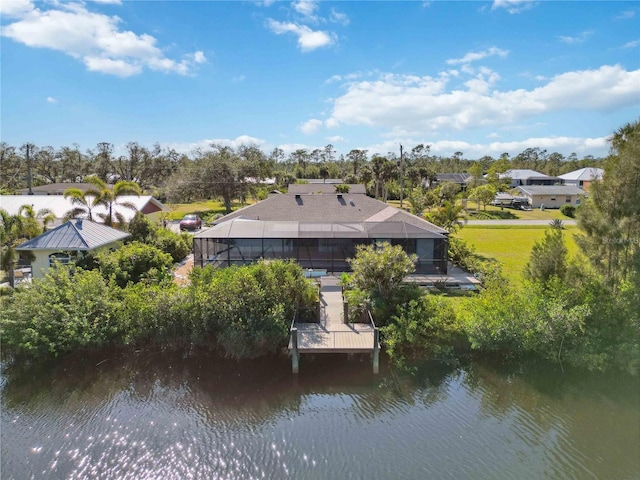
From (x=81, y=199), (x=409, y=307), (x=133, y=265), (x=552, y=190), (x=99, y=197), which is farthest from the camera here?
(x=552, y=190)

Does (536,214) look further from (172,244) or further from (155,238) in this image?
(155,238)

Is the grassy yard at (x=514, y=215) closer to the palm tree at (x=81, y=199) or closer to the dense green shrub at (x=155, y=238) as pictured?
the dense green shrub at (x=155, y=238)

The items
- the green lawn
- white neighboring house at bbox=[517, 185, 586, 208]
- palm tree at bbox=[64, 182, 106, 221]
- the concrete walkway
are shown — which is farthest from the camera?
white neighboring house at bbox=[517, 185, 586, 208]

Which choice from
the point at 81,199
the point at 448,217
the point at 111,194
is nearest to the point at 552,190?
the point at 448,217

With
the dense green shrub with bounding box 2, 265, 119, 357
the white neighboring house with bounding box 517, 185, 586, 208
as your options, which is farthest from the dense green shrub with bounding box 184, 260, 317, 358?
the white neighboring house with bounding box 517, 185, 586, 208

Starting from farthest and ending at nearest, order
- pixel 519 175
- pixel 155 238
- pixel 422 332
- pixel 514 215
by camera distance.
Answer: pixel 519 175 < pixel 514 215 < pixel 155 238 < pixel 422 332

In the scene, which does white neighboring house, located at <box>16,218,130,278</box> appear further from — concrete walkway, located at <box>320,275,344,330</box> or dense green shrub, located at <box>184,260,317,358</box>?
concrete walkway, located at <box>320,275,344,330</box>
